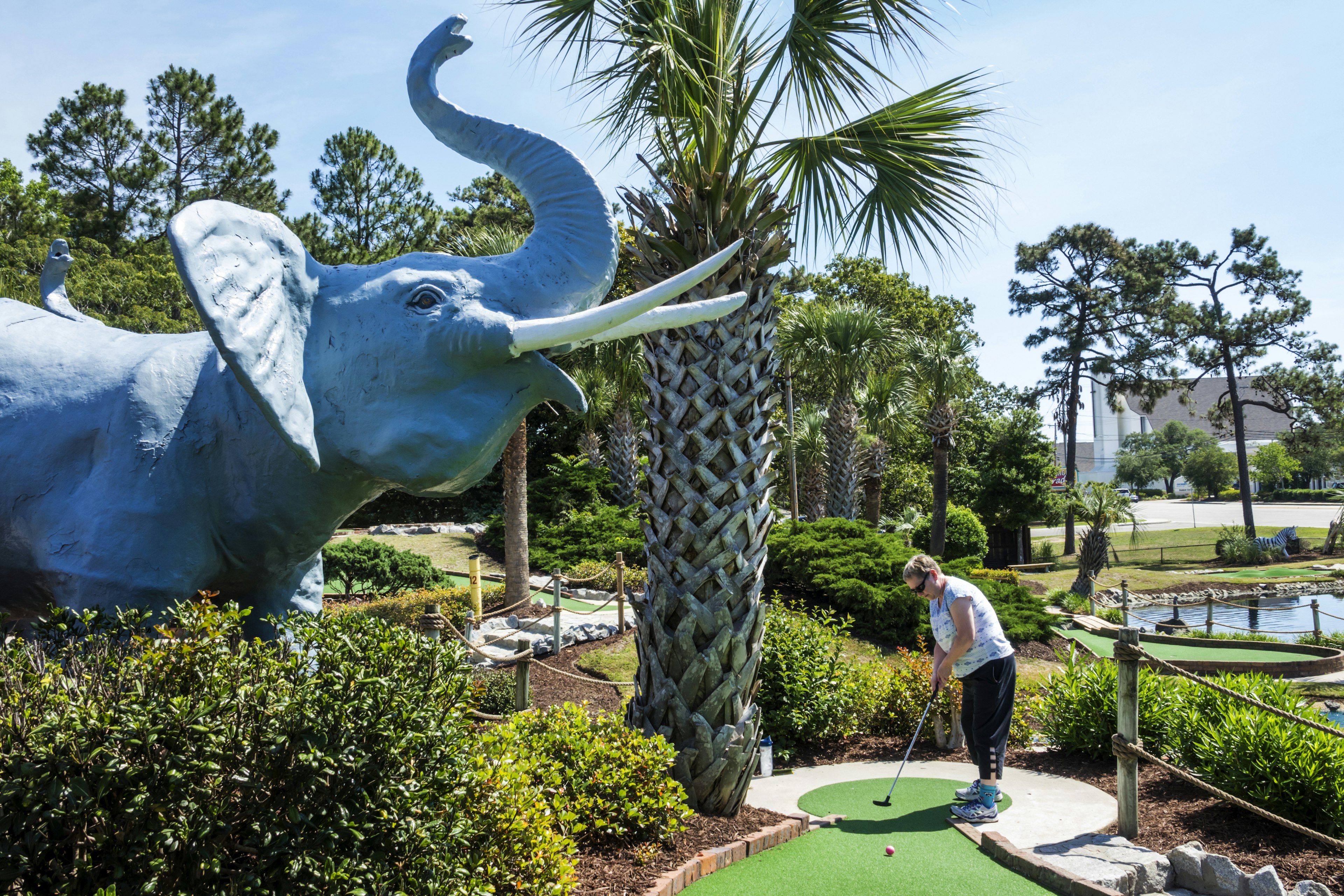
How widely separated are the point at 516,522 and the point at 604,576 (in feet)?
7.32

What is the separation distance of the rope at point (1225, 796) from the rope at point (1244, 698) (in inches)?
18.9

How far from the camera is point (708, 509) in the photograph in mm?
5254

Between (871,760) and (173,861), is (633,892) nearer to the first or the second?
(173,861)

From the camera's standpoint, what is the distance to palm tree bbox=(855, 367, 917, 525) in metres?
22.2

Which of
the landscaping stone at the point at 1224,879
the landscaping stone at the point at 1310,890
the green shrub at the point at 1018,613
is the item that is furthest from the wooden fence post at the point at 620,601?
the landscaping stone at the point at 1310,890

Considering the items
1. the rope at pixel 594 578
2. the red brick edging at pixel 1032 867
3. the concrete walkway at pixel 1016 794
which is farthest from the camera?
the rope at pixel 594 578

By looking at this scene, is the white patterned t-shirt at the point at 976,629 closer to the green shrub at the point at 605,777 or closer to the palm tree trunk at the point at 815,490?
the green shrub at the point at 605,777

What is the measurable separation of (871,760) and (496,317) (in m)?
6.30

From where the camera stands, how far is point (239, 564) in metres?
2.50

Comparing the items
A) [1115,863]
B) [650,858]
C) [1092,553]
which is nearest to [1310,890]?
[1115,863]

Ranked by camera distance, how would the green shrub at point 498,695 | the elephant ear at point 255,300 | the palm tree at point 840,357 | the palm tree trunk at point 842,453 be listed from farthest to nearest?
the palm tree trunk at point 842,453 < the palm tree at point 840,357 < the green shrub at point 498,695 < the elephant ear at point 255,300

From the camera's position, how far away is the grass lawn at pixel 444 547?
20.3 metres

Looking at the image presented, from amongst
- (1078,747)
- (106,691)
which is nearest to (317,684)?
(106,691)

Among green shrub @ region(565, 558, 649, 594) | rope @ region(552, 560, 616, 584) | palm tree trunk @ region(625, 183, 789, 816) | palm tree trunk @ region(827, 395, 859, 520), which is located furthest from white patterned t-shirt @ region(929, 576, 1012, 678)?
palm tree trunk @ region(827, 395, 859, 520)
